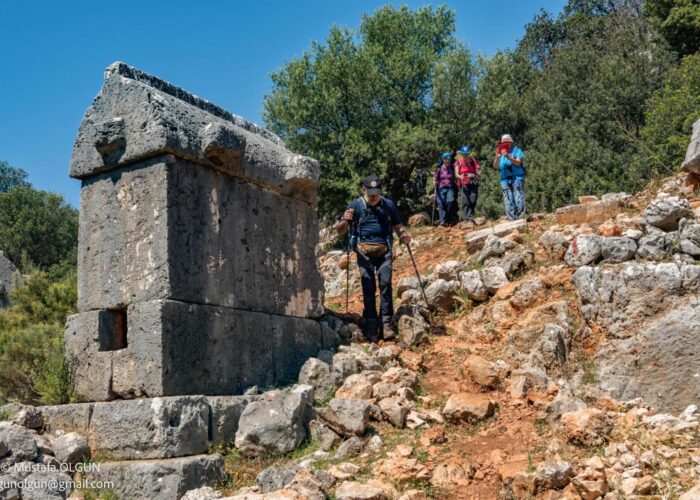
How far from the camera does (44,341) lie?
305 inches

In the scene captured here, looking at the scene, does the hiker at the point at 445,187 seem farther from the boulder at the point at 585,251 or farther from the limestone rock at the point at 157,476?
the limestone rock at the point at 157,476

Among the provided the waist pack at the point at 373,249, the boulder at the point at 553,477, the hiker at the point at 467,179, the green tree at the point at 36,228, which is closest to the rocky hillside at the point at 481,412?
the boulder at the point at 553,477

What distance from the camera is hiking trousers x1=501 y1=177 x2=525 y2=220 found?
11.3 meters

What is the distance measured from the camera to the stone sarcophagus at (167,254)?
5.29 metres

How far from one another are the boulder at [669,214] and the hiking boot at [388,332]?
9.85ft

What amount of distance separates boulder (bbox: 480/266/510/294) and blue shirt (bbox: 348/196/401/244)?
124cm

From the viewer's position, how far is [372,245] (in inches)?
296

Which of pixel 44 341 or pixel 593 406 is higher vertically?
pixel 44 341

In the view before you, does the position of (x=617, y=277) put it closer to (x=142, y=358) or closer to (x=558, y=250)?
(x=558, y=250)

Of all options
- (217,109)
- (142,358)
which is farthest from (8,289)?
(142,358)

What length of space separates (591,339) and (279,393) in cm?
286

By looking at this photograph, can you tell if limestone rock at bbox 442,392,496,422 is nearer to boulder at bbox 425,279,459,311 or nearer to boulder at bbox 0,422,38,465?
boulder at bbox 425,279,459,311

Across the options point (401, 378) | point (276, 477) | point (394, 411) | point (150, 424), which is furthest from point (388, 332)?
point (150, 424)

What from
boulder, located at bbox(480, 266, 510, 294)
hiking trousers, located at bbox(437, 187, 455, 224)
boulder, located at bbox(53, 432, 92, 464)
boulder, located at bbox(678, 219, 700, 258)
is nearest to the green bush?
boulder, located at bbox(53, 432, 92, 464)
